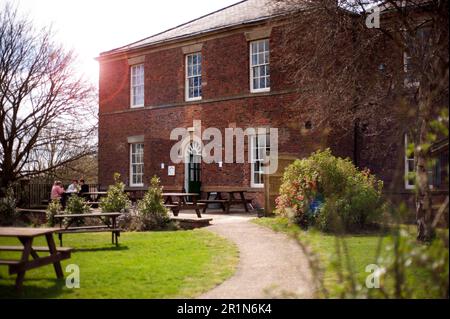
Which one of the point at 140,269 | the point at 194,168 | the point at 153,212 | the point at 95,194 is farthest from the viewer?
the point at 194,168

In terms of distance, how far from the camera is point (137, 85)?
23.2 meters

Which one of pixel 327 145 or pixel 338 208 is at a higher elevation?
pixel 327 145

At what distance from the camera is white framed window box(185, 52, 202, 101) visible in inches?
812

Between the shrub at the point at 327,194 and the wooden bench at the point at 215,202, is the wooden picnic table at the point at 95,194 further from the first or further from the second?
the shrub at the point at 327,194

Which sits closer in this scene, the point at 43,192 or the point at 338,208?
the point at 338,208

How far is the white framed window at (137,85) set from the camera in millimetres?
22984

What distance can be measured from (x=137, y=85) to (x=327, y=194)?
43.7ft

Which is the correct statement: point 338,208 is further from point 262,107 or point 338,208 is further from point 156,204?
point 262,107

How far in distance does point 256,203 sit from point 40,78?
34.7 ft

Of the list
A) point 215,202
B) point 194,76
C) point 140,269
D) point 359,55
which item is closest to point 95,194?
point 215,202

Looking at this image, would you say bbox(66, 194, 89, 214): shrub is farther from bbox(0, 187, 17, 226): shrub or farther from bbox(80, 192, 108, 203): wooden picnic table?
bbox(0, 187, 17, 226): shrub

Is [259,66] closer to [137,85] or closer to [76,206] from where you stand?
[137,85]

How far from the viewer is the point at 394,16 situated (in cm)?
1155
